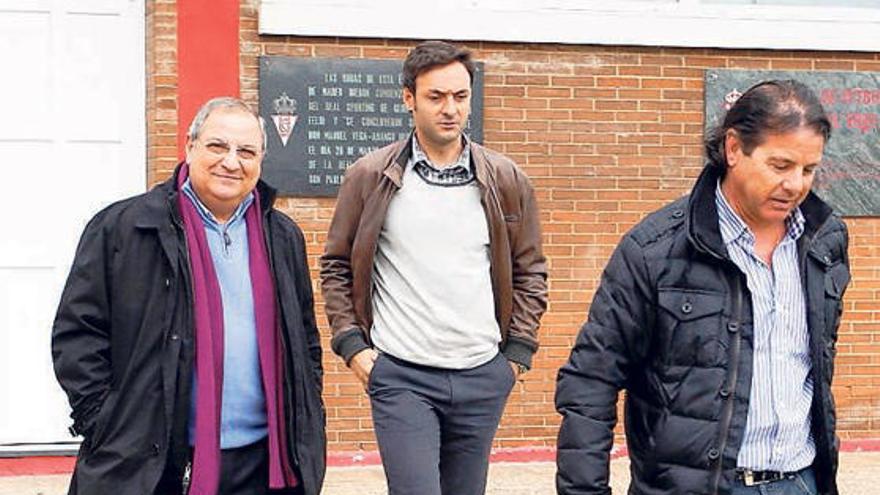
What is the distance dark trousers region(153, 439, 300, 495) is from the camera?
407 centimetres

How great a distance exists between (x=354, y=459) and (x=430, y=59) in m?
3.55

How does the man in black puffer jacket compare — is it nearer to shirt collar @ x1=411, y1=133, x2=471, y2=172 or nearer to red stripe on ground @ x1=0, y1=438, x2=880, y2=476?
shirt collar @ x1=411, y1=133, x2=471, y2=172

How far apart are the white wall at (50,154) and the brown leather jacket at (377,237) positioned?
2.99m

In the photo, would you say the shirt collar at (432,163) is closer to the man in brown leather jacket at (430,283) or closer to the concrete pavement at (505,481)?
the man in brown leather jacket at (430,283)

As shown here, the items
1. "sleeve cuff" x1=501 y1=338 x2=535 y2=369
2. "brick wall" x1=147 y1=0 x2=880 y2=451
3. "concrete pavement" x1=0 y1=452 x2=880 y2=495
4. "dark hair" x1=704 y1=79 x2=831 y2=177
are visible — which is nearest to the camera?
"dark hair" x1=704 y1=79 x2=831 y2=177

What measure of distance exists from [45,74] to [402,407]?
3.77m

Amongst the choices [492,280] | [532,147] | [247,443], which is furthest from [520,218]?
[532,147]

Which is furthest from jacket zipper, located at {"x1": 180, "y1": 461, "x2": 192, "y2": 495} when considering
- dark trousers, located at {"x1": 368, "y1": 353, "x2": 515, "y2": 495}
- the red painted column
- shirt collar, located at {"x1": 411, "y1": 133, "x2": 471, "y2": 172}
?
the red painted column

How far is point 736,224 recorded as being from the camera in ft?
11.7

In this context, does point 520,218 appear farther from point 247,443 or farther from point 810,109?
point 810,109

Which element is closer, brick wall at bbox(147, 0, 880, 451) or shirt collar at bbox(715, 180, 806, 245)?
shirt collar at bbox(715, 180, 806, 245)

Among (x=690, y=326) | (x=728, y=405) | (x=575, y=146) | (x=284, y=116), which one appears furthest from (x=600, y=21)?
(x=728, y=405)

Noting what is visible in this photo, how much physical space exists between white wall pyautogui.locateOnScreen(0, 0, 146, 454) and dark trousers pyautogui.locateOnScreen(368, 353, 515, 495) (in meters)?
3.37

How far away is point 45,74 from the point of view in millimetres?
7730
